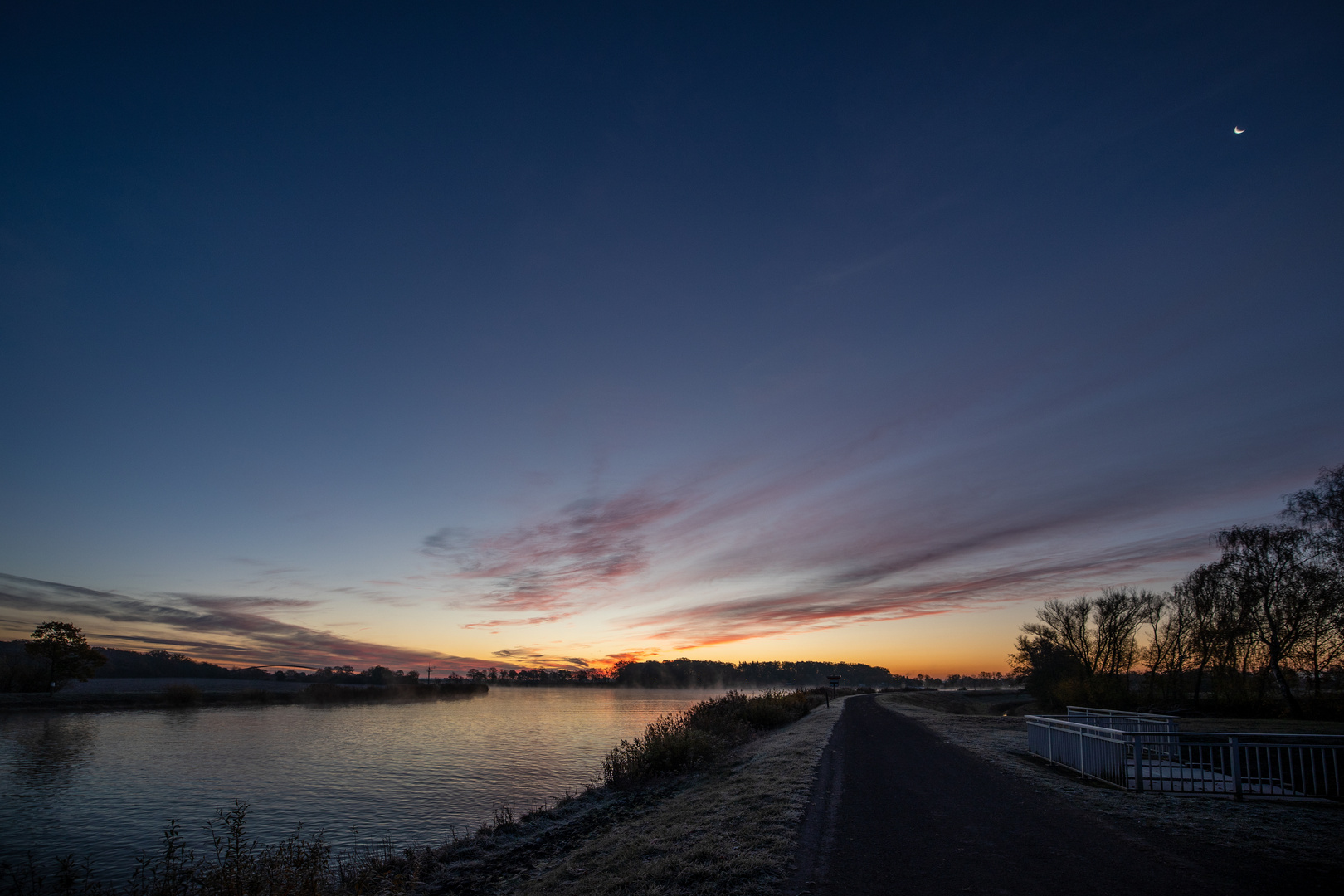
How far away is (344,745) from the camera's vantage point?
35438mm

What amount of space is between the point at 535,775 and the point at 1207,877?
78.8 feet

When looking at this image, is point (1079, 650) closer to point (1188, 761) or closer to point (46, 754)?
point (1188, 761)

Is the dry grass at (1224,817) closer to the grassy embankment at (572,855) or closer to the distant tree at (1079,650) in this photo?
the grassy embankment at (572,855)

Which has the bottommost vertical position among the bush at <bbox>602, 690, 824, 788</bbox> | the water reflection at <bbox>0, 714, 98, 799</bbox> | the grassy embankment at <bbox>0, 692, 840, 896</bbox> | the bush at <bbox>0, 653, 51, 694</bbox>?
the bush at <bbox>0, 653, 51, 694</bbox>

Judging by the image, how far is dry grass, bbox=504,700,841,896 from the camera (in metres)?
8.25

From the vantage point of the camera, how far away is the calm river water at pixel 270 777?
1680cm

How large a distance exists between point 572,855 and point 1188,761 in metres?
14.3

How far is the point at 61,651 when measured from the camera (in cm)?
6788

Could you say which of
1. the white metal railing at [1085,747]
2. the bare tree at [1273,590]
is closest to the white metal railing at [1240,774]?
the white metal railing at [1085,747]

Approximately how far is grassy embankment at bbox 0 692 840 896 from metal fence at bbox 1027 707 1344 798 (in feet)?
22.8

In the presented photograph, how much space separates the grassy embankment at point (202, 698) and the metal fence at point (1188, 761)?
87357 mm

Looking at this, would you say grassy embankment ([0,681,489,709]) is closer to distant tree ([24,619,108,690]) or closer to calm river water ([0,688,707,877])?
distant tree ([24,619,108,690])

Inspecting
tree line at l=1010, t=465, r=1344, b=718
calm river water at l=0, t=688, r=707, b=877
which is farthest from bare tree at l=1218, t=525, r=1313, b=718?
calm river water at l=0, t=688, r=707, b=877

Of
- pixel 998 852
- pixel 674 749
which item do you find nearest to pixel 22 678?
pixel 674 749
